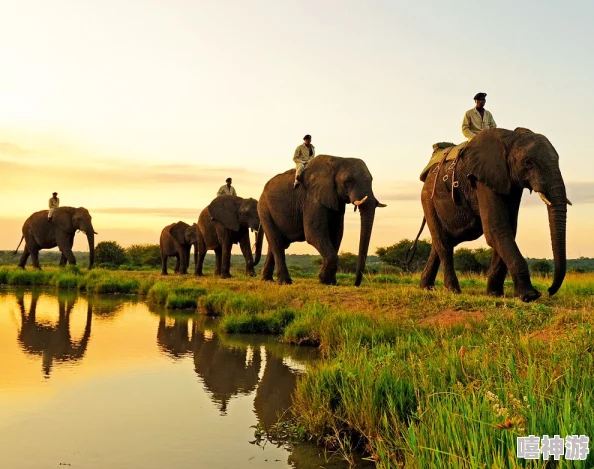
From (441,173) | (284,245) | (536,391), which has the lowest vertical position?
(536,391)

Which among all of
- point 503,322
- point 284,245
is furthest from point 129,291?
point 503,322

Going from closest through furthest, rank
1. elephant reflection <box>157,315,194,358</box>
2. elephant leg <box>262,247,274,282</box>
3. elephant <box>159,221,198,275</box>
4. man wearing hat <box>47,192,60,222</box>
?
elephant reflection <box>157,315,194,358</box>, elephant leg <box>262,247,274,282</box>, man wearing hat <box>47,192,60,222</box>, elephant <box>159,221,198,275</box>

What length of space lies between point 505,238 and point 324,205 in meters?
5.99

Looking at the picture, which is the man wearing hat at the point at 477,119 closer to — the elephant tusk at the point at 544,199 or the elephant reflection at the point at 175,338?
the elephant tusk at the point at 544,199

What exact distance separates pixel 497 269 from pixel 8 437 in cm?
931

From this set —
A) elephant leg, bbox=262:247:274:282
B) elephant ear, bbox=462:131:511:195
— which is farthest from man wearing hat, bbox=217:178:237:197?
elephant ear, bbox=462:131:511:195

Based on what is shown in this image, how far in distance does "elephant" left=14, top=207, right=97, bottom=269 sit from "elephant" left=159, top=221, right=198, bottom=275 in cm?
404


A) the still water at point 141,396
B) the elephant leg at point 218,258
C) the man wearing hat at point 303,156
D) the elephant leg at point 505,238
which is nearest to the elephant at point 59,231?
the elephant leg at point 218,258

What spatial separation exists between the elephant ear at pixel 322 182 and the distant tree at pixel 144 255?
34777 millimetres

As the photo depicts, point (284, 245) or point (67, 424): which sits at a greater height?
point (284, 245)

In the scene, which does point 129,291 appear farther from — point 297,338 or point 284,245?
point 297,338

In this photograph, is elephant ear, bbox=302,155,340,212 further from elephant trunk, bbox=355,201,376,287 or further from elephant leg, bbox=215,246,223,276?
elephant leg, bbox=215,246,223,276

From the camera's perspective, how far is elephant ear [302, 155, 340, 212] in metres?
15.8

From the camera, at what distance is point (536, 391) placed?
393 centimetres
